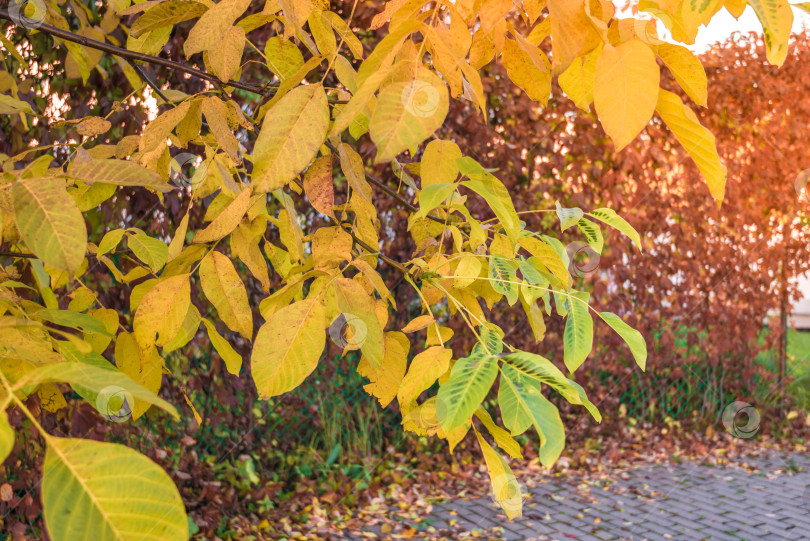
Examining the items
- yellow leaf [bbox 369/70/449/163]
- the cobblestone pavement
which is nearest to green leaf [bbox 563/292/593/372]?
yellow leaf [bbox 369/70/449/163]

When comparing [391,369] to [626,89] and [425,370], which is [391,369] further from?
[626,89]

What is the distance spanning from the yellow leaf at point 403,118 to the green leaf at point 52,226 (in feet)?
0.96

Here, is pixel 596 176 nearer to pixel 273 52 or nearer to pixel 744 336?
pixel 744 336

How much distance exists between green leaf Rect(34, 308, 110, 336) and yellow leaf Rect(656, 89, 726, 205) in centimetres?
81

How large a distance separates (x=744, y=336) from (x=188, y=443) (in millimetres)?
4461

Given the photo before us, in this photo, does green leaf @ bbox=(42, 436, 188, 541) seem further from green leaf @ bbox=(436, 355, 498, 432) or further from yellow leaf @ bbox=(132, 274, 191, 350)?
yellow leaf @ bbox=(132, 274, 191, 350)

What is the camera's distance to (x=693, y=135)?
2.16 ft

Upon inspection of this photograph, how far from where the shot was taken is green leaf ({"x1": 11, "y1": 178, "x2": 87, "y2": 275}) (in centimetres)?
61

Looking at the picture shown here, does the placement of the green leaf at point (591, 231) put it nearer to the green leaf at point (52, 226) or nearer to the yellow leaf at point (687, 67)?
the yellow leaf at point (687, 67)

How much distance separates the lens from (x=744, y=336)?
17.8ft

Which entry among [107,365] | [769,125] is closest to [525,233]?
[107,365]

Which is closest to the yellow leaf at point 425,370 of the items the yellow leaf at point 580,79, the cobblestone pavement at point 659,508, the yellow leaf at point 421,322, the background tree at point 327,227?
the background tree at point 327,227

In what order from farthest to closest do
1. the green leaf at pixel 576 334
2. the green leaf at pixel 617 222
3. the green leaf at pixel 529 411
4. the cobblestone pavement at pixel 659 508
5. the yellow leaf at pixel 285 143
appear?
the cobblestone pavement at pixel 659 508 → the green leaf at pixel 617 222 → the green leaf at pixel 576 334 → the yellow leaf at pixel 285 143 → the green leaf at pixel 529 411

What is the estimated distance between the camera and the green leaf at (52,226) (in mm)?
609
